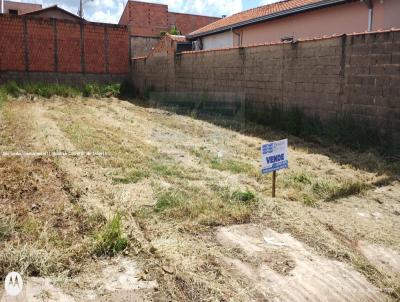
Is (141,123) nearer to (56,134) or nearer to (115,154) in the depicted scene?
(56,134)

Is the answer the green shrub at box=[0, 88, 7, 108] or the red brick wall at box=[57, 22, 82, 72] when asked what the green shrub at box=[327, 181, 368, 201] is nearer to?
the green shrub at box=[0, 88, 7, 108]

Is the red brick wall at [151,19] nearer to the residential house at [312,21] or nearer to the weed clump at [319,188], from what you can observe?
the residential house at [312,21]

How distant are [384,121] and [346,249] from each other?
12.8 feet

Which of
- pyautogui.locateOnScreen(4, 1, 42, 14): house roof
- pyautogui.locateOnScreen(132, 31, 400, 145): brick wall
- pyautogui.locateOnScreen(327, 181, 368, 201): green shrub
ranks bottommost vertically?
pyautogui.locateOnScreen(327, 181, 368, 201): green shrub

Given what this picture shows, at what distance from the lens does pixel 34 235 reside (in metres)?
3.35

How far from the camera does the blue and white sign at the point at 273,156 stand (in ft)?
14.7

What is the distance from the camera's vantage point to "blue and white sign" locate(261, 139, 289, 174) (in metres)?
4.47

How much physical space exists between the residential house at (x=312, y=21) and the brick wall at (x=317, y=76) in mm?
3346

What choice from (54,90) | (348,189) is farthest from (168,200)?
(54,90)

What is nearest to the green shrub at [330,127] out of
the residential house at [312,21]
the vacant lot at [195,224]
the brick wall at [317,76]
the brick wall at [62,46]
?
the brick wall at [317,76]

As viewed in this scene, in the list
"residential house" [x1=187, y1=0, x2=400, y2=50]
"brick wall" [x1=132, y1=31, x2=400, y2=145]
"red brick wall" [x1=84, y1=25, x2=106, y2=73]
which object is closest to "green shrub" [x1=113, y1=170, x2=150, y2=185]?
"brick wall" [x1=132, y1=31, x2=400, y2=145]

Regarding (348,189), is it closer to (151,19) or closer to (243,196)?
(243,196)

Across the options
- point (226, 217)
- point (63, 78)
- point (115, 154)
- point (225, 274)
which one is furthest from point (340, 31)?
point (63, 78)

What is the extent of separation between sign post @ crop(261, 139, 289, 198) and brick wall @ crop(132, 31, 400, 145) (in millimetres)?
2862
